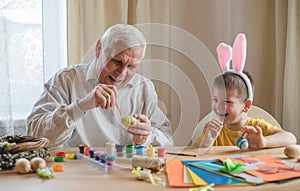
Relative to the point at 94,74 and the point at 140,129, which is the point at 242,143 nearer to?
the point at 140,129

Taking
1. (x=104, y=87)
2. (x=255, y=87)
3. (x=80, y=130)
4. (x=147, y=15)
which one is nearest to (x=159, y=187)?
(x=104, y=87)

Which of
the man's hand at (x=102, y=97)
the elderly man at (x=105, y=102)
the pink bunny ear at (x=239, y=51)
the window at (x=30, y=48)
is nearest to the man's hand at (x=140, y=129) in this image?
the elderly man at (x=105, y=102)

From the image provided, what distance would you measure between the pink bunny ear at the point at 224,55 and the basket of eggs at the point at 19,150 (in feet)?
2.32

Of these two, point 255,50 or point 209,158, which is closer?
point 209,158

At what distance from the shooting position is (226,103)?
62.6 inches

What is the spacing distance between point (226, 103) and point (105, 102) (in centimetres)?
53

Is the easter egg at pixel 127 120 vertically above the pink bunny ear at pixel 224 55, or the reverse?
the pink bunny ear at pixel 224 55

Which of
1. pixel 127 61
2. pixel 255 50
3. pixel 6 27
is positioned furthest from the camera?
pixel 255 50

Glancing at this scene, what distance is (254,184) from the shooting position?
945 mm

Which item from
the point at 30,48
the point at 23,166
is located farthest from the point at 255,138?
the point at 30,48

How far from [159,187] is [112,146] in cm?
37

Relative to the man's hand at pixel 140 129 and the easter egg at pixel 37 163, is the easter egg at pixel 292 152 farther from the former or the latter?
the easter egg at pixel 37 163

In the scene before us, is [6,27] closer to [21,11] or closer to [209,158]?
[21,11]

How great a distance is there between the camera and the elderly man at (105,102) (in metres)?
1.36
